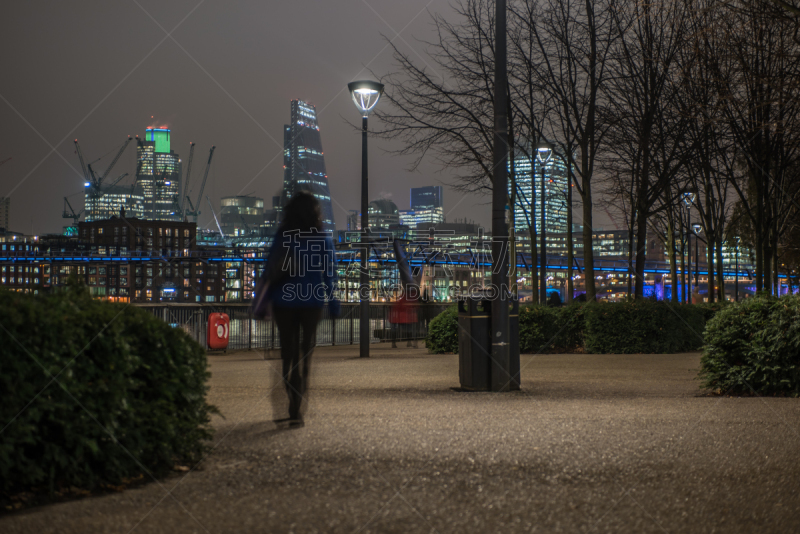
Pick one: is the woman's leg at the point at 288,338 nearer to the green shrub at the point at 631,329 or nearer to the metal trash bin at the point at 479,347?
the metal trash bin at the point at 479,347

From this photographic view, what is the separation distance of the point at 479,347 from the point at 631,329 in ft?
30.2

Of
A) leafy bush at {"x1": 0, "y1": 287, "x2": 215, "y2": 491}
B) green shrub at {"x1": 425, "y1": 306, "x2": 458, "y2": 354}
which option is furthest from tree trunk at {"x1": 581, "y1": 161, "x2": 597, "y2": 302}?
leafy bush at {"x1": 0, "y1": 287, "x2": 215, "y2": 491}

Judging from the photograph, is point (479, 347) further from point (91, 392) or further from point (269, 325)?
point (269, 325)

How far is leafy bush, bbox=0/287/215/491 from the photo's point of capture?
12.9 ft

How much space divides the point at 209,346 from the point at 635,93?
42.6 ft

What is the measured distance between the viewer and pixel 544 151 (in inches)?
969

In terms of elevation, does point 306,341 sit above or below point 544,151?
below

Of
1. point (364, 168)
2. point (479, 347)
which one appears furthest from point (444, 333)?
point (479, 347)

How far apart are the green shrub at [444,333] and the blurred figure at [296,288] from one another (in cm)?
1074

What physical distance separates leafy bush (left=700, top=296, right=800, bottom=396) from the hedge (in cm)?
800

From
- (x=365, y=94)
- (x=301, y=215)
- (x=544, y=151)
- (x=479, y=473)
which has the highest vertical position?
(x=544, y=151)

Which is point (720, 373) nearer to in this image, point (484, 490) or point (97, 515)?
point (484, 490)

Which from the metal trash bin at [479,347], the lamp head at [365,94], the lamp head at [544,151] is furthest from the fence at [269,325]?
the metal trash bin at [479,347]

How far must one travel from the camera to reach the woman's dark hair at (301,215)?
673 centimetres
